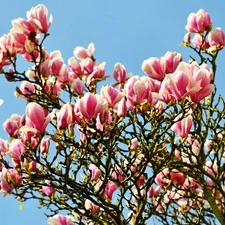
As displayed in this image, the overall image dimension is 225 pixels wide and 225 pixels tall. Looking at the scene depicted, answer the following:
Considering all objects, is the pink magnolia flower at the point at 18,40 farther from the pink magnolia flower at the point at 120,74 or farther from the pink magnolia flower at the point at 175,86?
the pink magnolia flower at the point at 175,86

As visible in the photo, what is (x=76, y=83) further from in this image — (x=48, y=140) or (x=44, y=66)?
(x=48, y=140)

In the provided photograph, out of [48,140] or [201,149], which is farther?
[201,149]

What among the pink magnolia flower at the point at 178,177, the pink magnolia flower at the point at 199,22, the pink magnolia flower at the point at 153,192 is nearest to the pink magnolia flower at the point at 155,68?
the pink magnolia flower at the point at 199,22

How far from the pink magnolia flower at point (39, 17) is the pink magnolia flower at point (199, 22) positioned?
5.35 feet

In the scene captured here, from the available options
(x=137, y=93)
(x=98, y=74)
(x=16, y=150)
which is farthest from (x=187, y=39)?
(x=16, y=150)

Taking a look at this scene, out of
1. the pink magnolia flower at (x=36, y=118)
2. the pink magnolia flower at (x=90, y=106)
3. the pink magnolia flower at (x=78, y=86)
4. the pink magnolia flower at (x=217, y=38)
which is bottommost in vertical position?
the pink magnolia flower at (x=36, y=118)

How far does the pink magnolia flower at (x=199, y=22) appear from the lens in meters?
4.32

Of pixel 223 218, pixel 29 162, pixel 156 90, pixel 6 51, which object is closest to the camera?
pixel 29 162

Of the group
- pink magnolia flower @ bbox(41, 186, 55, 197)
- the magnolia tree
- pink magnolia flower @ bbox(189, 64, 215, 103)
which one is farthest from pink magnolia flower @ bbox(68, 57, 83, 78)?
pink magnolia flower @ bbox(189, 64, 215, 103)

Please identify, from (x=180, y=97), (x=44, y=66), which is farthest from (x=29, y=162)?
(x=180, y=97)

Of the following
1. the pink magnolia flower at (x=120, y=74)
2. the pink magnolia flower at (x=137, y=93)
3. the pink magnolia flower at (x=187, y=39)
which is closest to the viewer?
the pink magnolia flower at (x=137, y=93)

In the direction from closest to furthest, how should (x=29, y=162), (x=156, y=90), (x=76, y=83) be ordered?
(x=29, y=162) → (x=156, y=90) → (x=76, y=83)

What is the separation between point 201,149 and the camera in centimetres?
416

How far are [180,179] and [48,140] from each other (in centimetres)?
181
